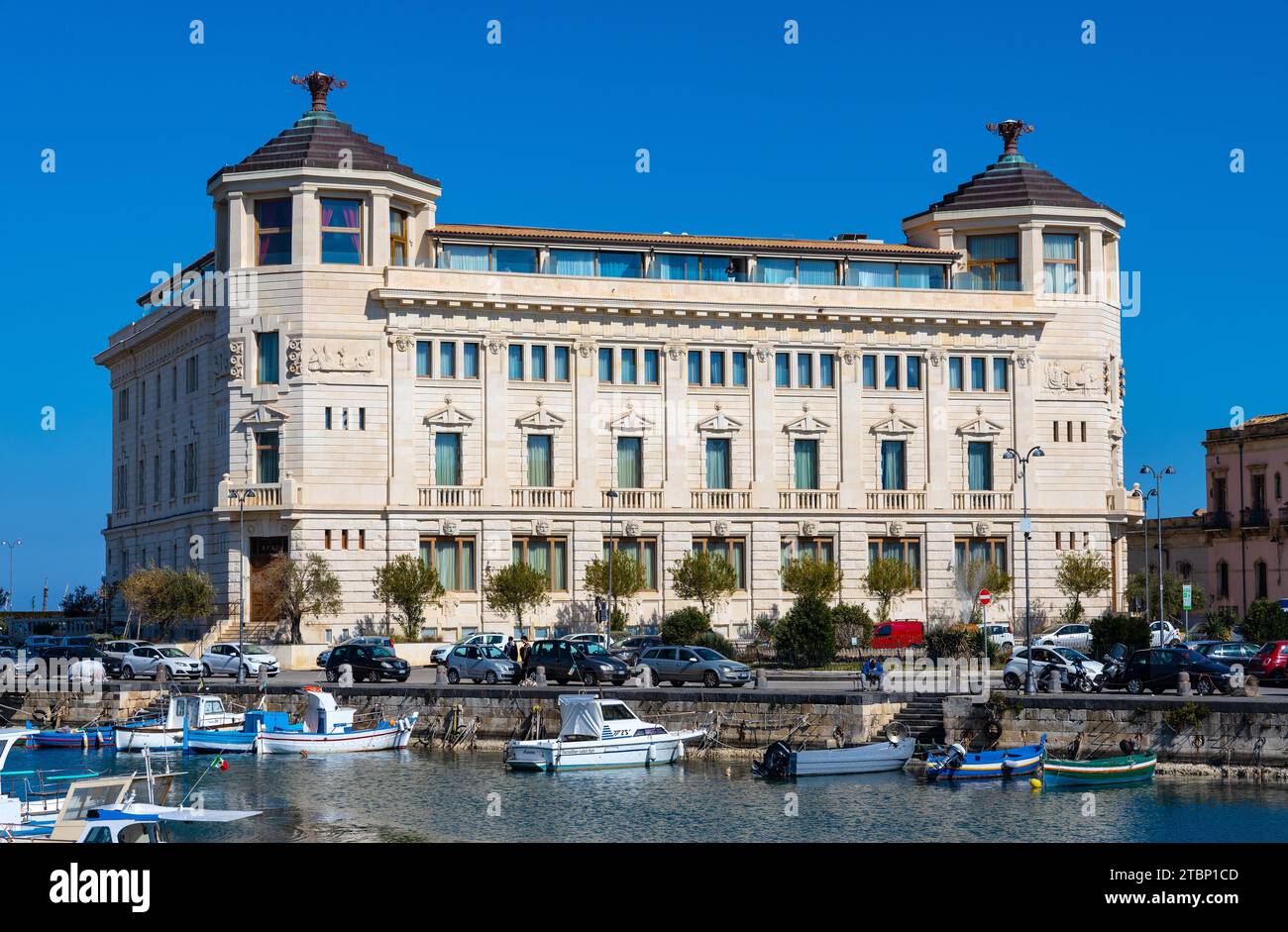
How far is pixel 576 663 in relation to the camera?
177ft

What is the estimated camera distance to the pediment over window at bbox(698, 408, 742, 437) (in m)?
78.8

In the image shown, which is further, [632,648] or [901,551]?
[901,551]

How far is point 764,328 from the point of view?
79500mm

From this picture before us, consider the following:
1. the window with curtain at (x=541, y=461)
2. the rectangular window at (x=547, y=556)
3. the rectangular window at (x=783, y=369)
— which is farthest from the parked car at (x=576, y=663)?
the rectangular window at (x=783, y=369)

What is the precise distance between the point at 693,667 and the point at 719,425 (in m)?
27.8

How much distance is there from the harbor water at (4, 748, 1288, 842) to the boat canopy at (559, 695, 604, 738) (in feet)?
4.66

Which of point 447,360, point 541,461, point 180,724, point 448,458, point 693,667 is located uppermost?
point 447,360

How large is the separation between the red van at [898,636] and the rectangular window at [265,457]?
28.3 meters

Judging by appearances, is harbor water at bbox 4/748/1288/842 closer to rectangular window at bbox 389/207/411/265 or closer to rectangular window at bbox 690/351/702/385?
rectangular window at bbox 690/351/702/385

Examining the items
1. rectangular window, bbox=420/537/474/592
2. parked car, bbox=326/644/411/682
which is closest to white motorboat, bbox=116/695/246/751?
parked car, bbox=326/644/411/682

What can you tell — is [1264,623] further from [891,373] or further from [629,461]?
[629,461]

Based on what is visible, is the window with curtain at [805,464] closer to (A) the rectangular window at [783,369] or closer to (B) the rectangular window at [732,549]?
(A) the rectangular window at [783,369]

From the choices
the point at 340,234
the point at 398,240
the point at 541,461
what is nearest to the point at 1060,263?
the point at 541,461
